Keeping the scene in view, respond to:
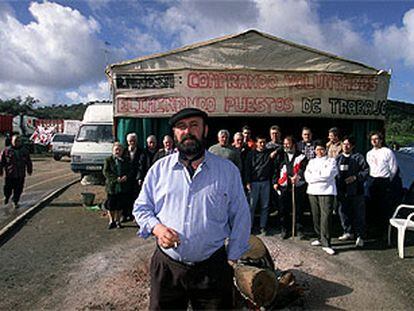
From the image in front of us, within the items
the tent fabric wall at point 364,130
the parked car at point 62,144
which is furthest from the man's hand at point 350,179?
the parked car at point 62,144

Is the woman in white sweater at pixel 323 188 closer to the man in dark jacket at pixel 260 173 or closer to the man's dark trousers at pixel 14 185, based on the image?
the man in dark jacket at pixel 260 173

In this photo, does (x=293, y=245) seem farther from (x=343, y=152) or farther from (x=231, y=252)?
(x=231, y=252)

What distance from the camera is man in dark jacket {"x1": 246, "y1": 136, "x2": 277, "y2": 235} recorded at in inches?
264

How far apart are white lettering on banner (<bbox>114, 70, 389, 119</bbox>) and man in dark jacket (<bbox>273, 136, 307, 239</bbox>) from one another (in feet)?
4.59

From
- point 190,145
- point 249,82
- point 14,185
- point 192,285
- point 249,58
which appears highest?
point 249,58

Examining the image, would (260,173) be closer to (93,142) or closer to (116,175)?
(116,175)

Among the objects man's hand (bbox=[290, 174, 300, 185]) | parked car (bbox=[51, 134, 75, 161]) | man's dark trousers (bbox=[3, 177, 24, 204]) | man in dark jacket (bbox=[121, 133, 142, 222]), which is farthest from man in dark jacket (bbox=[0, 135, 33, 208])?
parked car (bbox=[51, 134, 75, 161])

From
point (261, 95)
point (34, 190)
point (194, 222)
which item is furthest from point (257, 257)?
point (34, 190)

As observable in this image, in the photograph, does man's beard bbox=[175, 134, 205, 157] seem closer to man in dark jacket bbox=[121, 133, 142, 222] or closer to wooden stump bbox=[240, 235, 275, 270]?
wooden stump bbox=[240, 235, 275, 270]

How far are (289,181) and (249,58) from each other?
9.67ft

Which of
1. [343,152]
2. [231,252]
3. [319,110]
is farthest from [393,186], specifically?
[231,252]

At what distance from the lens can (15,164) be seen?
358 inches

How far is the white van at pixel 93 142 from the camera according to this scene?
40.5ft

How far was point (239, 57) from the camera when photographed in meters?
7.92
